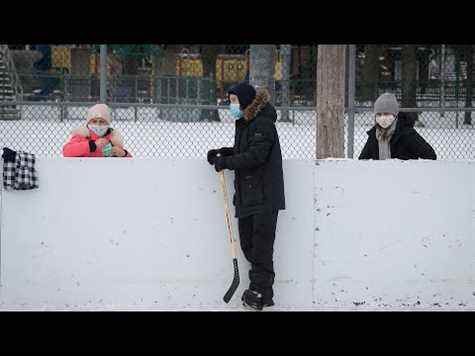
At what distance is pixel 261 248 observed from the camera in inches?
251

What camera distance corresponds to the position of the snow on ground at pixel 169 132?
11.5m

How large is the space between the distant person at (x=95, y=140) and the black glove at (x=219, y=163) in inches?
36.7

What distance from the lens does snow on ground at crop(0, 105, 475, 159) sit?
37.8 ft

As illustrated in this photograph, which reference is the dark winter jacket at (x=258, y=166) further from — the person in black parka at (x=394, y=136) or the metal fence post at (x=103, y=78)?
the metal fence post at (x=103, y=78)

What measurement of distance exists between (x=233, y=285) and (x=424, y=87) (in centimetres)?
673

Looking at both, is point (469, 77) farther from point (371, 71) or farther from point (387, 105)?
point (387, 105)

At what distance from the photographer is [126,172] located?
21.5 feet

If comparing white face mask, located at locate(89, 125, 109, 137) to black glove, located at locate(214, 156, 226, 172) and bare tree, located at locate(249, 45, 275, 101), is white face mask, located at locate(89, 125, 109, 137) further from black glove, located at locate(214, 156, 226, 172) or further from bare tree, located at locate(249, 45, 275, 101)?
bare tree, located at locate(249, 45, 275, 101)

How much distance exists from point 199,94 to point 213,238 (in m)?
5.87
